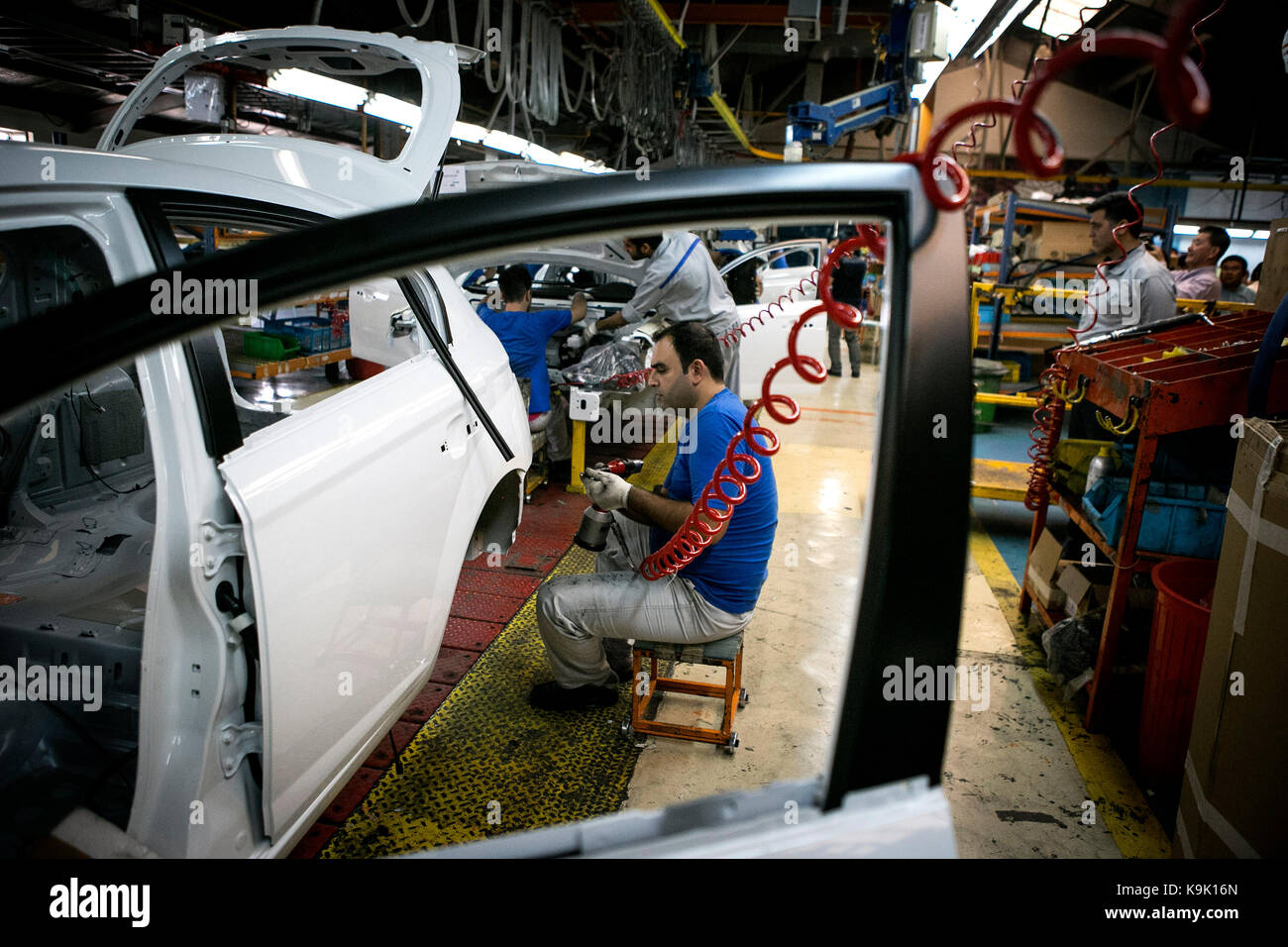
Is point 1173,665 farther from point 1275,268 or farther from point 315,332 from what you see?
point 315,332

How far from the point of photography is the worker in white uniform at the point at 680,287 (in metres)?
5.91

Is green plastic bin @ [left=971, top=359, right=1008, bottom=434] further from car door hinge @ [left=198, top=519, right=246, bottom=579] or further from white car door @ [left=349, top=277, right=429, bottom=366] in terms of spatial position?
car door hinge @ [left=198, top=519, right=246, bottom=579]

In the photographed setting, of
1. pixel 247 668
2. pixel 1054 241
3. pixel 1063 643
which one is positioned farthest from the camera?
pixel 1054 241

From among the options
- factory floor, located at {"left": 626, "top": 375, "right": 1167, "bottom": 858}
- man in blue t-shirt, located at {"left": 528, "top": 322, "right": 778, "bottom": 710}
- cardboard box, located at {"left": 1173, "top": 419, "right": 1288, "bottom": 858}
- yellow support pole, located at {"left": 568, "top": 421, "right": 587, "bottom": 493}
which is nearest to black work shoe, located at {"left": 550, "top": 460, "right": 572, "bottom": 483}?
yellow support pole, located at {"left": 568, "top": 421, "right": 587, "bottom": 493}

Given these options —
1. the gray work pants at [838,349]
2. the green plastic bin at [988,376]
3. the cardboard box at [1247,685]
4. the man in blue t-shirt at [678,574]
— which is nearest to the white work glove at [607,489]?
the man in blue t-shirt at [678,574]

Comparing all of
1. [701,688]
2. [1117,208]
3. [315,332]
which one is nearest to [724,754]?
[701,688]

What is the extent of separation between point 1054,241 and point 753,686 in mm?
8518

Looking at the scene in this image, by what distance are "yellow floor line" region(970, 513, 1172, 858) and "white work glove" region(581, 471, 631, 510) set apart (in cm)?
189

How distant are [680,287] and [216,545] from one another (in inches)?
197

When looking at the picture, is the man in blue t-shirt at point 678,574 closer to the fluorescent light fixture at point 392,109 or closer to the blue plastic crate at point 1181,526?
the blue plastic crate at point 1181,526

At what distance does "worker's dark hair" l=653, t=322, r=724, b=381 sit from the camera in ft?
9.34
